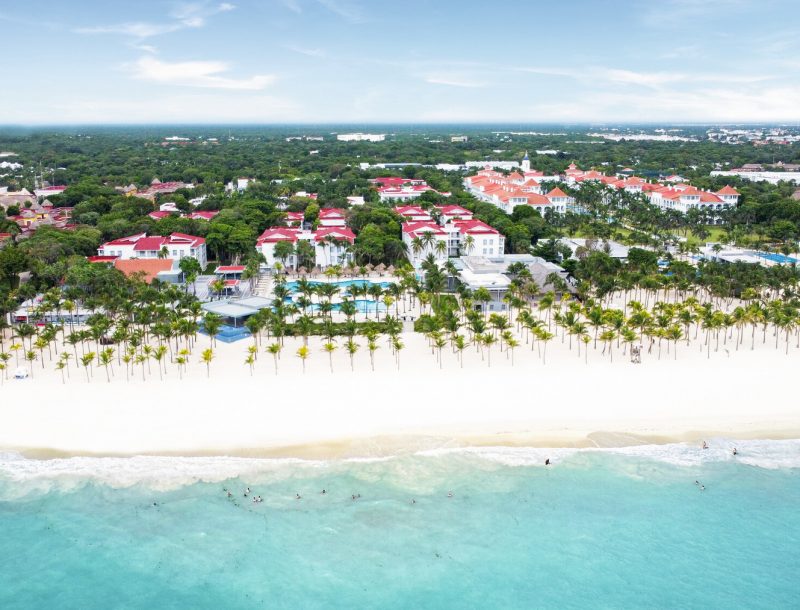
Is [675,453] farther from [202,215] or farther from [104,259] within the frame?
[202,215]

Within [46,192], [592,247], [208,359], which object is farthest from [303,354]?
[46,192]

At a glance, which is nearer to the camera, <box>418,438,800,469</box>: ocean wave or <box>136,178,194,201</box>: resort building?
<box>418,438,800,469</box>: ocean wave

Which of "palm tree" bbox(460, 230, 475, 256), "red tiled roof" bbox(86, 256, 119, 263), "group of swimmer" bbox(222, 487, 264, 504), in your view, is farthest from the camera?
"palm tree" bbox(460, 230, 475, 256)

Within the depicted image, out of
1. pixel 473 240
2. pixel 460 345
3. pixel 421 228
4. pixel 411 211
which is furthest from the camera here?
pixel 411 211

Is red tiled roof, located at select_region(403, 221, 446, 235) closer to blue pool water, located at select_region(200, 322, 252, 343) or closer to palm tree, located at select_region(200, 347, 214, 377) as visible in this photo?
blue pool water, located at select_region(200, 322, 252, 343)

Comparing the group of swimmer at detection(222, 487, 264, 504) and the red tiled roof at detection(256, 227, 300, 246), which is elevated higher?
the red tiled roof at detection(256, 227, 300, 246)

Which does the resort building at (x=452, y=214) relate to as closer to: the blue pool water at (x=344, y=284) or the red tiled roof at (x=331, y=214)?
the red tiled roof at (x=331, y=214)

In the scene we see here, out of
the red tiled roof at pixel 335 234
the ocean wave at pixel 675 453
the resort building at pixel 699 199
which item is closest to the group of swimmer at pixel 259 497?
the ocean wave at pixel 675 453

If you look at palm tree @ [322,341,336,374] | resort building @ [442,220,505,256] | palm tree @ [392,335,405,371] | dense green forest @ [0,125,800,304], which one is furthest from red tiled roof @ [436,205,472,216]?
palm tree @ [322,341,336,374]

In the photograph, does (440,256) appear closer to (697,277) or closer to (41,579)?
(697,277)
